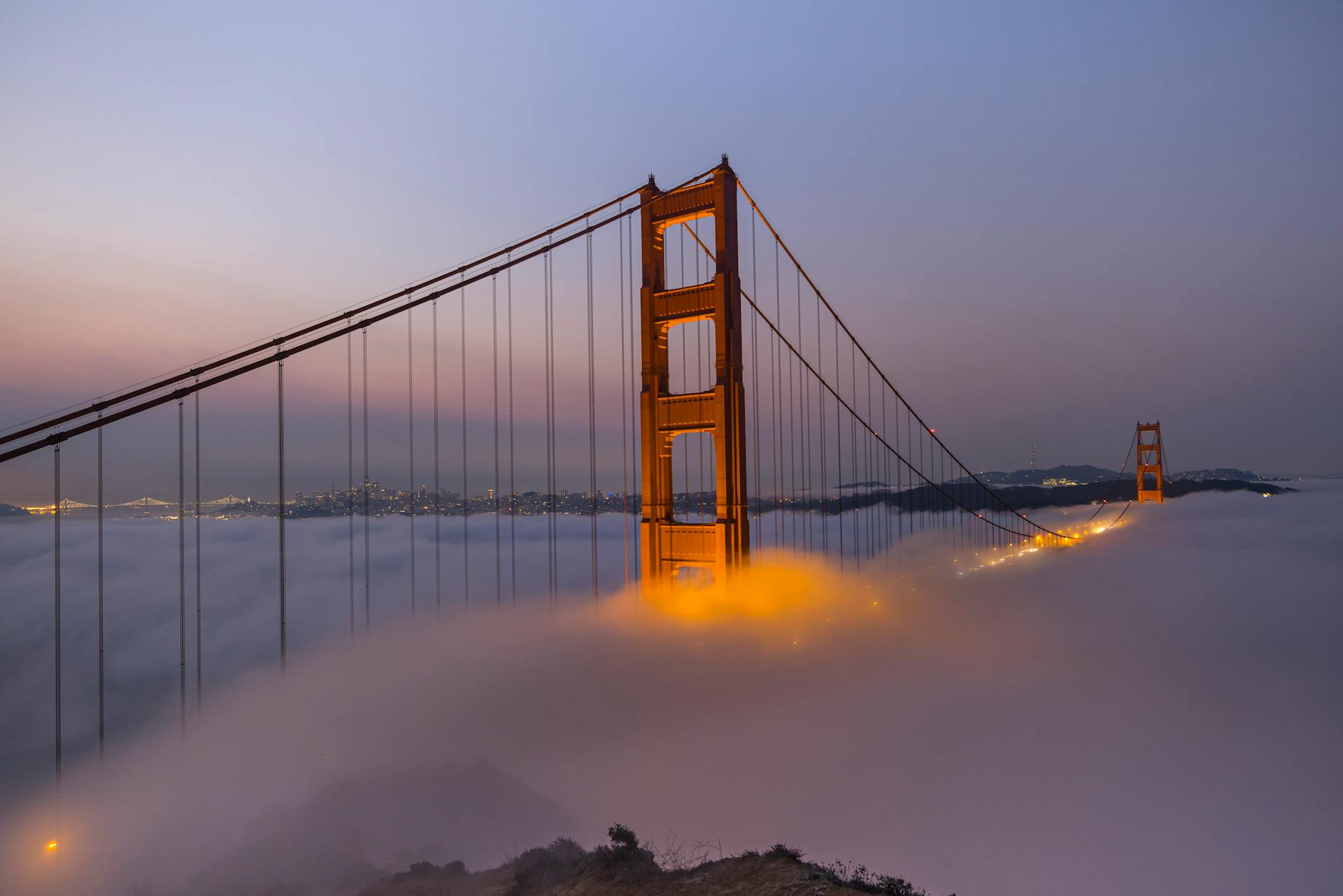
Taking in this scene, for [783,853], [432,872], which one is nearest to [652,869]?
[783,853]

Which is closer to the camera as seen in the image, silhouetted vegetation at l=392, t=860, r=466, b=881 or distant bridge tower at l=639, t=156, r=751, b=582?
silhouetted vegetation at l=392, t=860, r=466, b=881

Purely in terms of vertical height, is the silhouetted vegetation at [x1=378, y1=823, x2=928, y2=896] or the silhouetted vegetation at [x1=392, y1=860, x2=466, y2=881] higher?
the silhouetted vegetation at [x1=378, y1=823, x2=928, y2=896]

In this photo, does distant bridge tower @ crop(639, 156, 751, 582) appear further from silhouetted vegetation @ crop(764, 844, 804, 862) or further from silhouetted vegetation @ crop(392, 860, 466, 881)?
silhouetted vegetation @ crop(392, 860, 466, 881)

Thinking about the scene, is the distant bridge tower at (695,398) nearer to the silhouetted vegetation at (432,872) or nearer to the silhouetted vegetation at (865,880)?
the silhouetted vegetation at (865,880)

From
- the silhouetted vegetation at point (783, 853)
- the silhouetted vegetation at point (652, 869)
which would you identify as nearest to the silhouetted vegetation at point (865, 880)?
the silhouetted vegetation at point (652, 869)

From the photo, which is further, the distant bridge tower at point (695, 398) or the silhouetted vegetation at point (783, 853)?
the distant bridge tower at point (695, 398)

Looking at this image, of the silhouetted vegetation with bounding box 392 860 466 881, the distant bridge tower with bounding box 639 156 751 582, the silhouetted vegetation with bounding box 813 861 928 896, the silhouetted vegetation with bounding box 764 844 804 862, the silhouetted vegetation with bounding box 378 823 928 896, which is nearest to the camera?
the silhouetted vegetation with bounding box 813 861 928 896

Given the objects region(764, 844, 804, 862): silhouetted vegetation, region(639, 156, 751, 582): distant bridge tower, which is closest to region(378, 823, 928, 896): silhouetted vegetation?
region(764, 844, 804, 862): silhouetted vegetation

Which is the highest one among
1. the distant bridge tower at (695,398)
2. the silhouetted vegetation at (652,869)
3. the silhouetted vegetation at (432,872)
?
the distant bridge tower at (695,398)

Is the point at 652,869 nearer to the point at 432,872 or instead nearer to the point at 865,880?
the point at 865,880
